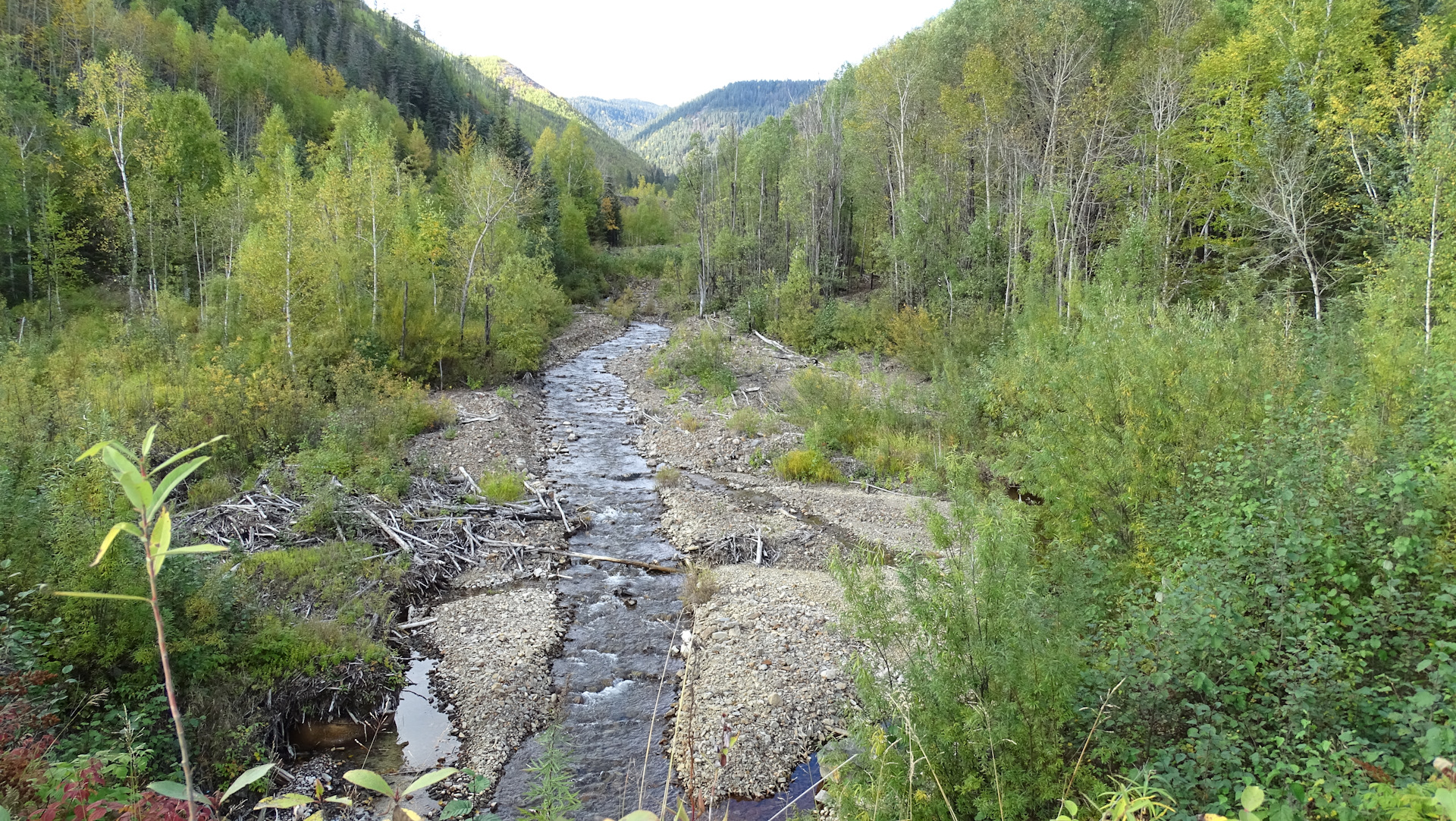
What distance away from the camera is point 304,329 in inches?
730

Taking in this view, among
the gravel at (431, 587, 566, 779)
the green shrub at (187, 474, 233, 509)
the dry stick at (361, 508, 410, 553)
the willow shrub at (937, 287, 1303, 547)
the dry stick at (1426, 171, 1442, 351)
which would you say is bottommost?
the gravel at (431, 587, 566, 779)

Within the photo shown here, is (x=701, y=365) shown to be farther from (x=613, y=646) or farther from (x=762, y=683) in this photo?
(x=762, y=683)

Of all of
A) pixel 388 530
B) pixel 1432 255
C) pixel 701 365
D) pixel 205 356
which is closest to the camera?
pixel 1432 255

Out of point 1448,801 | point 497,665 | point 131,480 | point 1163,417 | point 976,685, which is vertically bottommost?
point 497,665

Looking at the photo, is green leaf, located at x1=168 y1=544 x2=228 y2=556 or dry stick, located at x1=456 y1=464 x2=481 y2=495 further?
dry stick, located at x1=456 y1=464 x2=481 y2=495

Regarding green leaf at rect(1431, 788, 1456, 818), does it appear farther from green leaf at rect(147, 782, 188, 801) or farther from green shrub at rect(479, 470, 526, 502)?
green shrub at rect(479, 470, 526, 502)

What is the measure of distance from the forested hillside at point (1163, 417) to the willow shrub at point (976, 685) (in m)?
0.03

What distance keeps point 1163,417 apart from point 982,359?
12645 millimetres

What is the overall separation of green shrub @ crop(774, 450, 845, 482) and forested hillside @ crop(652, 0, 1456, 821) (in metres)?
0.85

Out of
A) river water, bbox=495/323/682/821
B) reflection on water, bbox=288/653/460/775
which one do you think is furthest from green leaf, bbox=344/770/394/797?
reflection on water, bbox=288/653/460/775

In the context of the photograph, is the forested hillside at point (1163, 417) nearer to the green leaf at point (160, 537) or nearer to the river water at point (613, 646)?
the green leaf at point (160, 537)

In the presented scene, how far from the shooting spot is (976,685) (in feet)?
16.3

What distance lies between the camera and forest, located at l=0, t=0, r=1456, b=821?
446cm

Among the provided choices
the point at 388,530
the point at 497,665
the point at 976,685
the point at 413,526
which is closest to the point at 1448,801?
the point at 976,685
